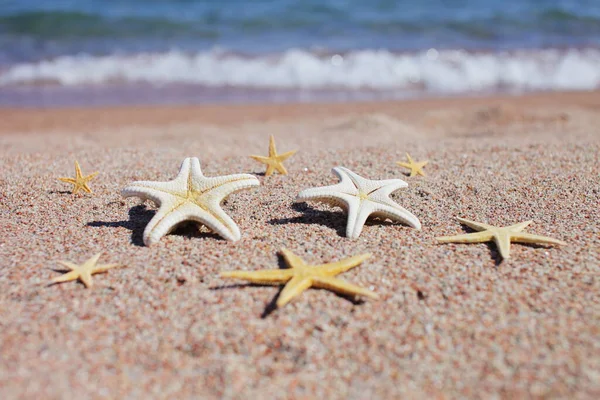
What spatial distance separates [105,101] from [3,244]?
674 cm

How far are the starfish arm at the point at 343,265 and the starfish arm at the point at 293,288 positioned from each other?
0.44ft

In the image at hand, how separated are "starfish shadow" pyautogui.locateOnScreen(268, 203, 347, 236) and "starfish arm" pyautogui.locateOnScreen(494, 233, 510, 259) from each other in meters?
0.98

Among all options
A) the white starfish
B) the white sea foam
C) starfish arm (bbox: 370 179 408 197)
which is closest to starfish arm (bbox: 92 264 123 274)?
the white starfish

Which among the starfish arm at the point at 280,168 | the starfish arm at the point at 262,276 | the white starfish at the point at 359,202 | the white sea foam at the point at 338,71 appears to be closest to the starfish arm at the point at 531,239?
the white starfish at the point at 359,202

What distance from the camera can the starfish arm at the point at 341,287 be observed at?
2416 millimetres

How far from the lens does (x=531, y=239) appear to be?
298cm

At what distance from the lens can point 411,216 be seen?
10.7 ft

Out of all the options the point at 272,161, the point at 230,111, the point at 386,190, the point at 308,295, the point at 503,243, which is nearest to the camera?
the point at 308,295

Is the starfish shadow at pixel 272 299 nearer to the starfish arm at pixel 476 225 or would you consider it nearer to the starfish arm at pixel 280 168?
the starfish arm at pixel 476 225

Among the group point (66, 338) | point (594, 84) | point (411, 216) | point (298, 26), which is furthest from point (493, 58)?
point (66, 338)

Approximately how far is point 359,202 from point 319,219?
372 millimetres

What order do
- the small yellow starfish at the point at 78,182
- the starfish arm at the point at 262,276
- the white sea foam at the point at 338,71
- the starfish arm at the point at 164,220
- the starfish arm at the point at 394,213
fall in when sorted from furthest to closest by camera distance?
the white sea foam at the point at 338,71, the small yellow starfish at the point at 78,182, the starfish arm at the point at 394,213, the starfish arm at the point at 164,220, the starfish arm at the point at 262,276

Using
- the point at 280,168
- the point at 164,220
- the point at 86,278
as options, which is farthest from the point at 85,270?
the point at 280,168

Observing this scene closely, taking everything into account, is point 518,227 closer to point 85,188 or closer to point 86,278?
point 86,278
